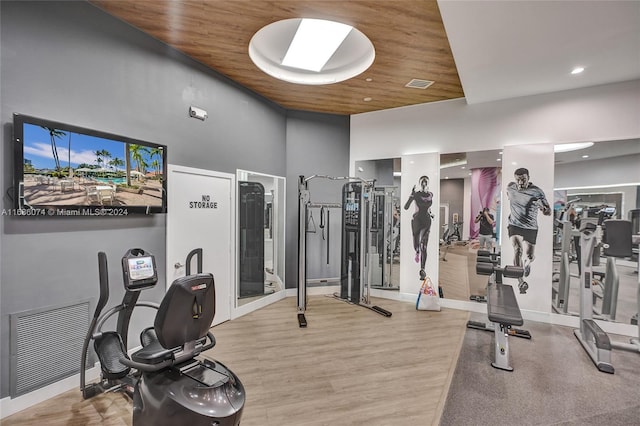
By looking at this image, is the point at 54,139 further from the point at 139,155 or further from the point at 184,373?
the point at 184,373

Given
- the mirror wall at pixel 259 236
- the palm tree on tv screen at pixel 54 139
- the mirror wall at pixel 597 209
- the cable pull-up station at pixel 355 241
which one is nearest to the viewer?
the palm tree on tv screen at pixel 54 139

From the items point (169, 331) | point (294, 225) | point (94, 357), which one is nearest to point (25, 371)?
point (94, 357)

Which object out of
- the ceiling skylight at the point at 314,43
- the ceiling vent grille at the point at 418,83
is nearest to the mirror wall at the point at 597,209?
the ceiling vent grille at the point at 418,83

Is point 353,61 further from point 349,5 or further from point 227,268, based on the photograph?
point 227,268

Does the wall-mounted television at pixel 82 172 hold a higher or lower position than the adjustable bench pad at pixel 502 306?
higher

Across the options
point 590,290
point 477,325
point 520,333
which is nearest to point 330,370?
point 477,325

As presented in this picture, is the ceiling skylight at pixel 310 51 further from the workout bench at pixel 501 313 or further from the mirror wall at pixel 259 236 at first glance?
the workout bench at pixel 501 313

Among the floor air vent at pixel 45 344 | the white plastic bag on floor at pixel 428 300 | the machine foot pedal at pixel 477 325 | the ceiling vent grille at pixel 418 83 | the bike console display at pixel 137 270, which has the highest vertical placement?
the ceiling vent grille at pixel 418 83

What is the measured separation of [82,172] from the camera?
251cm

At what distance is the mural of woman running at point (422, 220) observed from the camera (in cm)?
487

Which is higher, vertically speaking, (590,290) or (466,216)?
(466,216)

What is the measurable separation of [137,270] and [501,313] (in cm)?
341

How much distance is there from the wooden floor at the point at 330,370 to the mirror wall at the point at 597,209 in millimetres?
1524

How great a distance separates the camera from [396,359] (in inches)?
120
